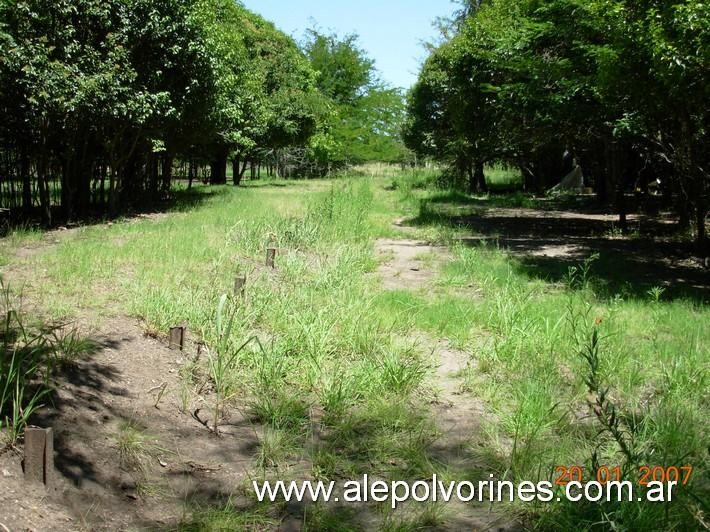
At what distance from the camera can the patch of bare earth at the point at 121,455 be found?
3.03m

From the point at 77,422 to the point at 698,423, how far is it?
12.2 ft

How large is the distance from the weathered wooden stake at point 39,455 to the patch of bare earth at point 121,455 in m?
0.05

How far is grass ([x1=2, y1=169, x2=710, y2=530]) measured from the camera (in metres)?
3.62

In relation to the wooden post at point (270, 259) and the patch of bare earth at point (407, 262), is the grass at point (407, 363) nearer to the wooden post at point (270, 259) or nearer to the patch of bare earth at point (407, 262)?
the wooden post at point (270, 259)

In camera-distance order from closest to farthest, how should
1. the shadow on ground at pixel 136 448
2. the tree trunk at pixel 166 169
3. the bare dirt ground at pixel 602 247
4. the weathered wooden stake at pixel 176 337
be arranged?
the shadow on ground at pixel 136 448
the weathered wooden stake at pixel 176 337
the bare dirt ground at pixel 602 247
the tree trunk at pixel 166 169

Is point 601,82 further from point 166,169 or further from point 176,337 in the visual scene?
point 166,169

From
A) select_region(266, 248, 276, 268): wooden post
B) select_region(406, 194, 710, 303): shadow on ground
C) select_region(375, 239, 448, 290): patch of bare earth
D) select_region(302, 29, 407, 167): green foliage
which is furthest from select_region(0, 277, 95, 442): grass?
select_region(302, 29, 407, 167): green foliage

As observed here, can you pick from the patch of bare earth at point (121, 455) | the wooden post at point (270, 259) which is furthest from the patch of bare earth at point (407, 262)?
the patch of bare earth at point (121, 455)

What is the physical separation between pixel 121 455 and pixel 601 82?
812cm

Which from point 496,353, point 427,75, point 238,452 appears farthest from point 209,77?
point 427,75
